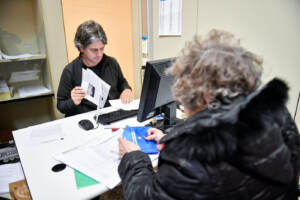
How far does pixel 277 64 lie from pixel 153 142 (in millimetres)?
1086

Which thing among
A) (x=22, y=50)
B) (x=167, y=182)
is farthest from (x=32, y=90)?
(x=167, y=182)

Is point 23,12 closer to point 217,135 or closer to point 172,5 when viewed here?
point 172,5

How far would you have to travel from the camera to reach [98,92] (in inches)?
51.5

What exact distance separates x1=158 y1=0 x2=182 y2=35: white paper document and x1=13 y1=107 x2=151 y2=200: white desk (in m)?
1.38

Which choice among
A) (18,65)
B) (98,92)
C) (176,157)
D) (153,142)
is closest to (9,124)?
(18,65)

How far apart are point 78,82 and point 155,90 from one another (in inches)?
37.3

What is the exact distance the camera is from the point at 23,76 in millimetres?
2152

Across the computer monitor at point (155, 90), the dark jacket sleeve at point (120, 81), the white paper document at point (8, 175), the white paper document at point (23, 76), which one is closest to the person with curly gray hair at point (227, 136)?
the computer monitor at point (155, 90)

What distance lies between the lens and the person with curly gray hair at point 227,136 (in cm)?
50

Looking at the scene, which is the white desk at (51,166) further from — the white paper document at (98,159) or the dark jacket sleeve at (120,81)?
the dark jacket sleeve at (120,81)

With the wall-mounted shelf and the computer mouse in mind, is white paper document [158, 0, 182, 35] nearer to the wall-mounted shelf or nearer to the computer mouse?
the wall-mounted shelf

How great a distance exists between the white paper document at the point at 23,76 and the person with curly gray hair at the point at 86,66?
2.43 ft

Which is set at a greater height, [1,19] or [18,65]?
[1,19]

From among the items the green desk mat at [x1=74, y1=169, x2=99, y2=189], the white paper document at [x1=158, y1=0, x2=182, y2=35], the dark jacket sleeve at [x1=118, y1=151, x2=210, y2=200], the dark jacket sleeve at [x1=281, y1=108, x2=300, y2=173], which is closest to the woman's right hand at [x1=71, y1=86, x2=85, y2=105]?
the green desk mat at [x1=74, y1=169, x2=99, y2=189]
